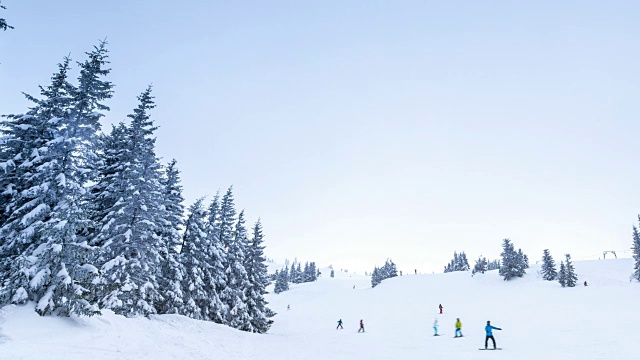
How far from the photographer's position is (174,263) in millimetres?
28484

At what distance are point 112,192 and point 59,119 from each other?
9421 millimetres

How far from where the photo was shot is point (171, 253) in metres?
30.8

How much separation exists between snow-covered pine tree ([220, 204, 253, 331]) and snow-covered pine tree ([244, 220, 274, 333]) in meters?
0.73

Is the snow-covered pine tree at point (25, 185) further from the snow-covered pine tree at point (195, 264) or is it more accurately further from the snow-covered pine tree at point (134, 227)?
the snow-covered pine tree at point (195, 264)

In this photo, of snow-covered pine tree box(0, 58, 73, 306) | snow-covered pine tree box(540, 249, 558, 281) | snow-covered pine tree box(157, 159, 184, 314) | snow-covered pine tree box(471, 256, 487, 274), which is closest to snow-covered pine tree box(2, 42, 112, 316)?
snow-covered pine tree box(0, 58, 73, 306)

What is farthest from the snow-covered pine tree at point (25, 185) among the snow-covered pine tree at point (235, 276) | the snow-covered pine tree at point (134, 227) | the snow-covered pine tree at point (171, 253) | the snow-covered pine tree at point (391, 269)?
the snow-covered pine tree at point (391, 269)

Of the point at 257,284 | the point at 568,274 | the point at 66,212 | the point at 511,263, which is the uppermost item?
the point at 511,263

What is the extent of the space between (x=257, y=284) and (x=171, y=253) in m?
11.8

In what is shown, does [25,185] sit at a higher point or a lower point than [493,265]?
lower

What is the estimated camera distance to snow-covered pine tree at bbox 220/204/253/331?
36.3m

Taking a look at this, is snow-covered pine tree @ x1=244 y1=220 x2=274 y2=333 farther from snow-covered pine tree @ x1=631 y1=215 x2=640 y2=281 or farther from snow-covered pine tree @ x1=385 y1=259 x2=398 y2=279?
snow-covered pine tree @ x1=385 y1=259 x2=398 y2=279

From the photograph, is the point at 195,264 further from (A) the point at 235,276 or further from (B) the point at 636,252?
(B) the point at 636,252

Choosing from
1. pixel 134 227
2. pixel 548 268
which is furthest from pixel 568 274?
pixel 134 227

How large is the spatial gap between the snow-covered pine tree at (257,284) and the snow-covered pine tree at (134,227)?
14.4 meters
